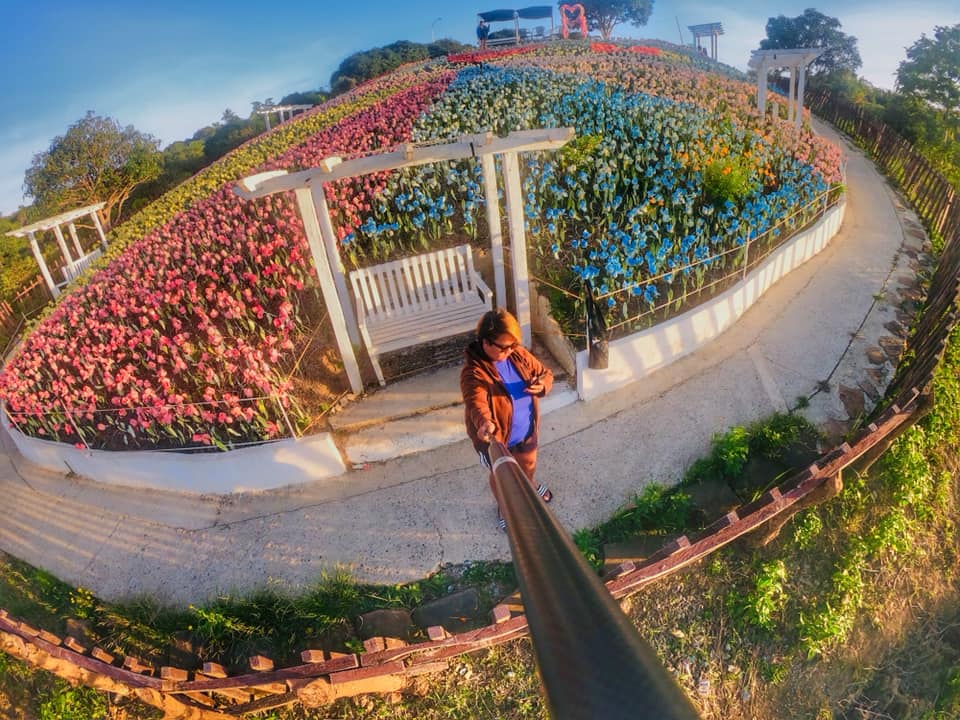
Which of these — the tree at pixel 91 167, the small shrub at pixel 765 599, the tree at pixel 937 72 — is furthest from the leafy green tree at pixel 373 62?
the tree at pixel 937 72

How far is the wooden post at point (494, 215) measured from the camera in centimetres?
489

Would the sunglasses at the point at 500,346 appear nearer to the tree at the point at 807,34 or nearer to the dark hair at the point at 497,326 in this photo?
the dark hair at the point at 497,326

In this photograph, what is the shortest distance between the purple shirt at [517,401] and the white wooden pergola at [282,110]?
1091cm

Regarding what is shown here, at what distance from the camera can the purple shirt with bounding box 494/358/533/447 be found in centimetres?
317

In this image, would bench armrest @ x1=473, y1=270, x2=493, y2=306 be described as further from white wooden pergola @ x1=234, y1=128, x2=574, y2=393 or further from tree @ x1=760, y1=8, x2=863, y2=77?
tree @ x1=760, y1=8, x2=863, y2=77

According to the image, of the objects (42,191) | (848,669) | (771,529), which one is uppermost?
(42,191)

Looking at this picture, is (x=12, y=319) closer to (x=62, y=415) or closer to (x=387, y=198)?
(x=62, y=415)

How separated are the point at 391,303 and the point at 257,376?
5.95 ft

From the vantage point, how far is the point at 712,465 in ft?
13.7

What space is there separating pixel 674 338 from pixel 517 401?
8.82 feet

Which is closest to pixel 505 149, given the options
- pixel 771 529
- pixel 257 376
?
pixel 257 376

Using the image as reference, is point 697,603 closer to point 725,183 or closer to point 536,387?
point 536,387

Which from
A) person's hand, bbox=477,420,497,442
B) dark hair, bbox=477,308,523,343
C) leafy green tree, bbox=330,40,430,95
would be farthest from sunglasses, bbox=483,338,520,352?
leafy green tree, bbox=330,40,430,95

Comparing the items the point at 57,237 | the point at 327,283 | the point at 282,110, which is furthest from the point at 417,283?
the point at 57,237
